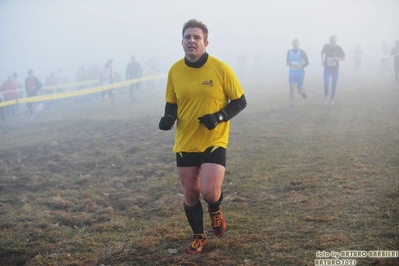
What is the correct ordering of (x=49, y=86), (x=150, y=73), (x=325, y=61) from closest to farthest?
1. (x=325, y=61)
2. (x=49, y=86)
3. (x=150, y=73)

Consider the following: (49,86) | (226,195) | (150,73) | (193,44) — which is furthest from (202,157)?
(150,73)

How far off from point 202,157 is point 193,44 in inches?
41.5

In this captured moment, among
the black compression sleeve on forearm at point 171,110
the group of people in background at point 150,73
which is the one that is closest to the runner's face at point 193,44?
the black compression sleeve on forearm at point 171,110

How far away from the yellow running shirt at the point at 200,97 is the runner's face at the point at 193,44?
109 millimetres

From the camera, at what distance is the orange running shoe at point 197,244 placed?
4366 millimetres

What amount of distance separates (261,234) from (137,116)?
39.5 feet

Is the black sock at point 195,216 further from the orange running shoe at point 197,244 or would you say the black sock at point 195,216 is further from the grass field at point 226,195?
the grass field at point 226,195

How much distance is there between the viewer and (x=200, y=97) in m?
4.21

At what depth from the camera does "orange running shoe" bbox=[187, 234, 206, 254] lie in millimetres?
4366

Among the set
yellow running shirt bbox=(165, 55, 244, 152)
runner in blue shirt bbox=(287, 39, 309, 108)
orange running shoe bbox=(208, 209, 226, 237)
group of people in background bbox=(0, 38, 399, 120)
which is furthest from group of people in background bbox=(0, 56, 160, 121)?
orange running shoe bbox=(208, 209, 226, 237)

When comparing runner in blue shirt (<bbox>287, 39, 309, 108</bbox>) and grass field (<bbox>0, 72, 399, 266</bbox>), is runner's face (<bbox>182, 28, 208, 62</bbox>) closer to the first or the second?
grass field (<bbox>0, 72, 399, 266</bbox>)

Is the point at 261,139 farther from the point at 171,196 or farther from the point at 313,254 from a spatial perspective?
the point at 313,254

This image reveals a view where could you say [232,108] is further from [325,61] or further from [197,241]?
[325,61]

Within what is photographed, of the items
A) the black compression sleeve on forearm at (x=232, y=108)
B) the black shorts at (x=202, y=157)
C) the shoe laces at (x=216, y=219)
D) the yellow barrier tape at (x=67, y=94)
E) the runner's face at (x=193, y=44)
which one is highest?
the runner's face at (x=193, y=44)
